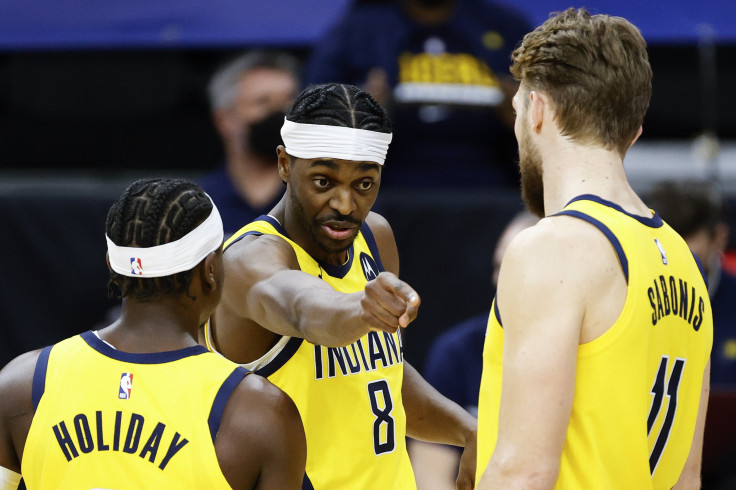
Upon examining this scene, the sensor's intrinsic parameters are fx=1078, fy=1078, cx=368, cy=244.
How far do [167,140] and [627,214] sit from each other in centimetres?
508

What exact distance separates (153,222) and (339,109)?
26.3 inches

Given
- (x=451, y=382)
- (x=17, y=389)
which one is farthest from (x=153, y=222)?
(x=451, y=382)

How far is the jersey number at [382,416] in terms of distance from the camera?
9.96 feet

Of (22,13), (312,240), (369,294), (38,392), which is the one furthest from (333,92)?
(22,13)

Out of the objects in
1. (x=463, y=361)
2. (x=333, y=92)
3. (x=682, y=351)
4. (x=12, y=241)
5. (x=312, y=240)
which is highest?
(x=333, y=92)

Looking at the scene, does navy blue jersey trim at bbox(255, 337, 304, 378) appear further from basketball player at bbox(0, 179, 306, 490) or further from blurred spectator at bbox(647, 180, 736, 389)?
blurred spectator at bbox(647, 180, 736, 389)

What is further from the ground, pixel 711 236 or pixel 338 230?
pixel 338 230

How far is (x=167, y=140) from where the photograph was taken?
23.2ft

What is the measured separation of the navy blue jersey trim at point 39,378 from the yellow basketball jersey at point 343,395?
0.61 metres

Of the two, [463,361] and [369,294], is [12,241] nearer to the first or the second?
[463,361]

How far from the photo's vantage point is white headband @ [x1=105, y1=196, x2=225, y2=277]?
2.48m

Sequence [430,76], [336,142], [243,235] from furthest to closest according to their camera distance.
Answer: [430,76] < [243,235] < [336,142]

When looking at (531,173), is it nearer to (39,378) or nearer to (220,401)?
(220,401)

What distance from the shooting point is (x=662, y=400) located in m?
2.47
